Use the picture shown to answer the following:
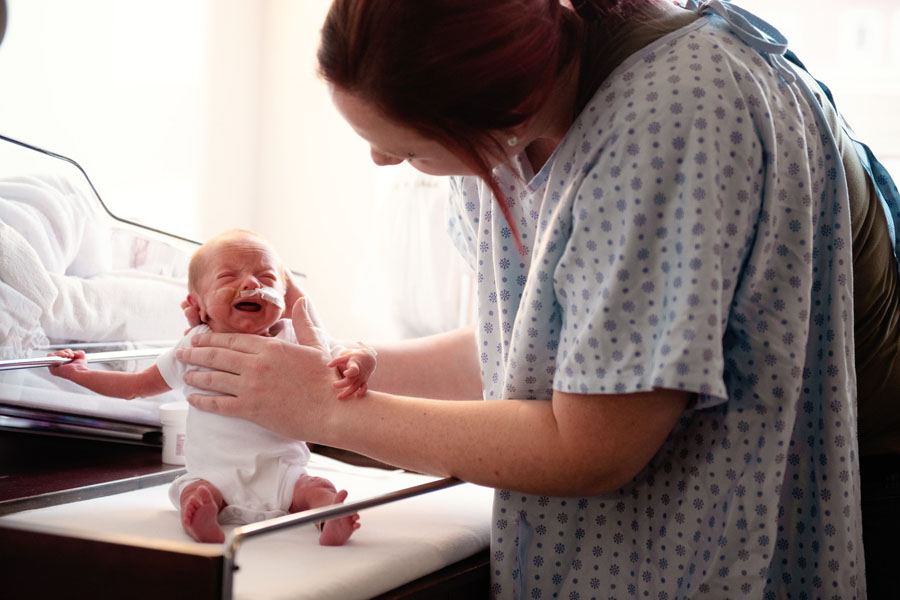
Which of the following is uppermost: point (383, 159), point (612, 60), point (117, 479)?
point (612, 60)

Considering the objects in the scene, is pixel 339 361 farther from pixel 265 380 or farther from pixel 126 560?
pixel 126 560

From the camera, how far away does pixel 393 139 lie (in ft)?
3.35

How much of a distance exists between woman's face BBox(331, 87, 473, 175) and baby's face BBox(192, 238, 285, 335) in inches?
12.2

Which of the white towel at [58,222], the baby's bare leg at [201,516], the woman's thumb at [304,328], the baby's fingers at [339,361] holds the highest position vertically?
the white towel at [58,222]

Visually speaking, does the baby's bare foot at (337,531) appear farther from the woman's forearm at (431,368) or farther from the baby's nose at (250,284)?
the woman's forearm at (431,368)

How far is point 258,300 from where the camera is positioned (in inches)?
49.4

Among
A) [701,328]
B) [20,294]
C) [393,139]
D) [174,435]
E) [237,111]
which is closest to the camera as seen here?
[701,328]

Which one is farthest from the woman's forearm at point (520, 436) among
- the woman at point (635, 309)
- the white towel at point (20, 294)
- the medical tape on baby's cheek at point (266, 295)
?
the white towel at point (20, 294)

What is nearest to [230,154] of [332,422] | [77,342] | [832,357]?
[77,342]

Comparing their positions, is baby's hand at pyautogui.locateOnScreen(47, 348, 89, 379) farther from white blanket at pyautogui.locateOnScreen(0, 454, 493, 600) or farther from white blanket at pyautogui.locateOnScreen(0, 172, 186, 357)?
white blanket at pyautogui.locateOnScreen(0, 454, 493, 600)

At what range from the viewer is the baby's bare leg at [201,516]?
3.58 feet

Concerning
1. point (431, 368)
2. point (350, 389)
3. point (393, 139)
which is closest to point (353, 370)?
point (350, 389)

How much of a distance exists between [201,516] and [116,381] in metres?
0.31

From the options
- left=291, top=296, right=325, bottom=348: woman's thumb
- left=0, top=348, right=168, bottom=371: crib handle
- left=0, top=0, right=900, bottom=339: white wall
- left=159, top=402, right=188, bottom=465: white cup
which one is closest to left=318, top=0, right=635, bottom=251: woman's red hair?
left=291, top=296, right=325, bottom=348: woman's thumb
